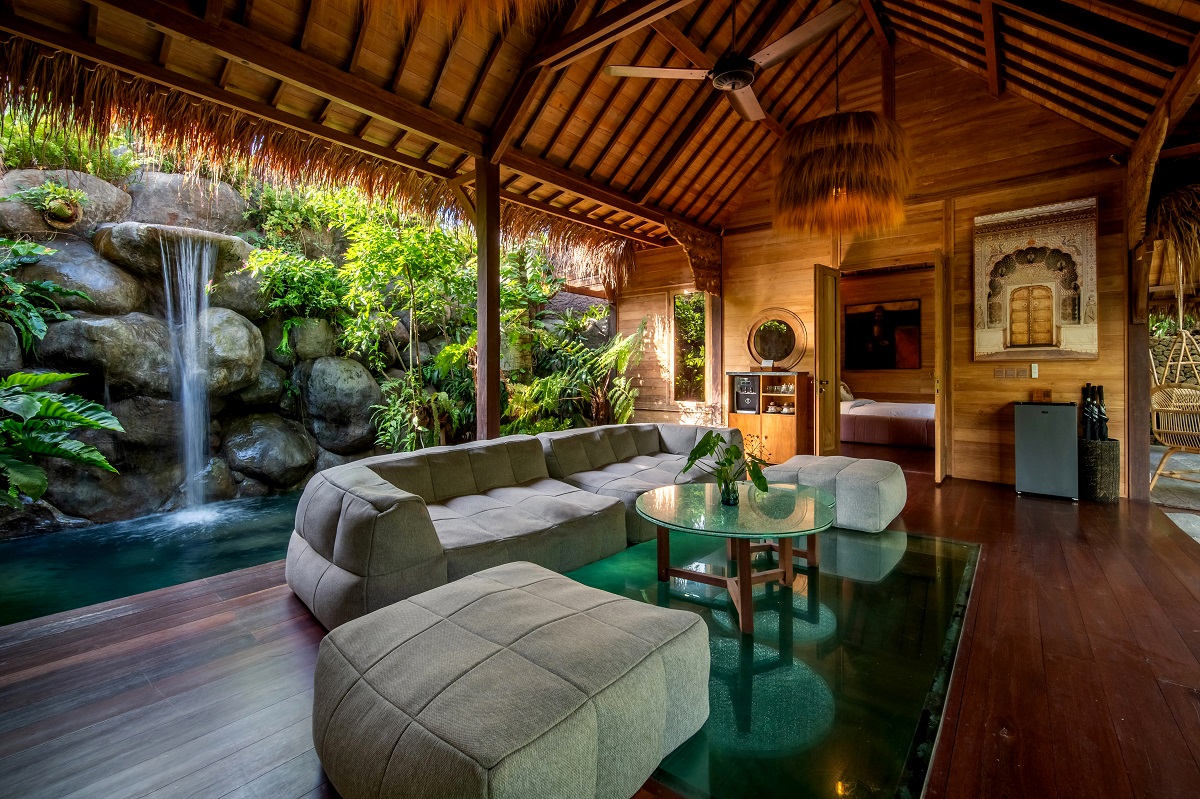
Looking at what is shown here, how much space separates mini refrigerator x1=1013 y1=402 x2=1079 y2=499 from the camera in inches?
191

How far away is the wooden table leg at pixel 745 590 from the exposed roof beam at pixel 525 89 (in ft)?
11.4

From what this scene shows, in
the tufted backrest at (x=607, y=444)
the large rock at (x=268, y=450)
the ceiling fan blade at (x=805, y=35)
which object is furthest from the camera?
the large rock at (x=268, y=450)

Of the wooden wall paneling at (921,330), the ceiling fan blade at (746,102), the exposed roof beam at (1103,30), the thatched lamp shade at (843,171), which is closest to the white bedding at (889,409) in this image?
the wooden wall paneling at (921,330)

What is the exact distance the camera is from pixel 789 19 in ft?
16.8

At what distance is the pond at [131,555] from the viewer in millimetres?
3326

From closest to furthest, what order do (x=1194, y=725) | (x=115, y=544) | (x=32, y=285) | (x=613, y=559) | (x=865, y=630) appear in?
1. (x=1194, y=725)
2. (x=865, y=630)
3. (x=613, y=559)
4. (x=115, y=544)
5. (x=32, y=285)

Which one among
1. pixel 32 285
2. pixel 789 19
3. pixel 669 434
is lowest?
pixel 669 434

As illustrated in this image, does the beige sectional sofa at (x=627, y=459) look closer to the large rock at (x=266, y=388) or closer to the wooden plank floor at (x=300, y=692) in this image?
the wooden plank floor at (x=300, y=692)

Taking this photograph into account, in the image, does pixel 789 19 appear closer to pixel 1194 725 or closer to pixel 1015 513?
pixel 1015 513

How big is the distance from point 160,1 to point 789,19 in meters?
4.82

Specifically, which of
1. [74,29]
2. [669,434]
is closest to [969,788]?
[669,434]

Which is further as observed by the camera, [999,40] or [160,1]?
[999,40]

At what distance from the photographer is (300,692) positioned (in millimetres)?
1989

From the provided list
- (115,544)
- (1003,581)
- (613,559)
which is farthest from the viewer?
(115,544)
